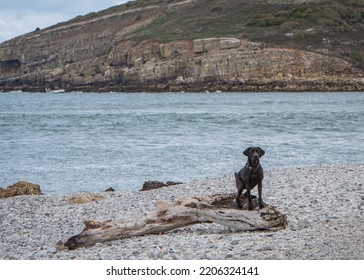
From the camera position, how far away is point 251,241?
901 cm

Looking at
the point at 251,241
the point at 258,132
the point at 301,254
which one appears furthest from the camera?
the point at 258,132

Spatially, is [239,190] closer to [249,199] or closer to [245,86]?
[249,199]

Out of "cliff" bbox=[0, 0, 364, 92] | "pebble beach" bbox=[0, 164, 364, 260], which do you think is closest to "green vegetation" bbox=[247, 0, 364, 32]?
"cliff" bbox=[0, 0, 364, 92]

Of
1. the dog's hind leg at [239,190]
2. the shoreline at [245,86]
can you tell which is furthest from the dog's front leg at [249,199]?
the shoreline at [245,86]

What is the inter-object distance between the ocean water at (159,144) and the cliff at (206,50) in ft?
125

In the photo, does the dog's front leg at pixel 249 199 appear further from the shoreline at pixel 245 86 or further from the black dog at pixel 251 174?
the shoreline at pixel 245 86

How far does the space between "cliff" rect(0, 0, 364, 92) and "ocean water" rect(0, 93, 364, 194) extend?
1496 inches

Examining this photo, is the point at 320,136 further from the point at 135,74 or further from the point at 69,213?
the point at 135,74

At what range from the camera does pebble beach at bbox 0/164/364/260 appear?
855 centimetres

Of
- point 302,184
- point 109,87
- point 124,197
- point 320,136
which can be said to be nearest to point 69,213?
point 124,197

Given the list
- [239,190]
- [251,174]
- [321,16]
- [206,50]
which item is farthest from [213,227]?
[321,16]

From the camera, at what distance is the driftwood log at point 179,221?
31.4 ft

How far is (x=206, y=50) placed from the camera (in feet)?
316

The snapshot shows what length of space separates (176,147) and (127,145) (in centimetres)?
253
